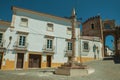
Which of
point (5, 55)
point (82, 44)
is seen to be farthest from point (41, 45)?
point (82, 44)

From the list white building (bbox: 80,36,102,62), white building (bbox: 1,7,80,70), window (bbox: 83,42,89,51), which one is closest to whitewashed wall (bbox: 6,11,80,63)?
white building (bbox: 1,7,80,70)

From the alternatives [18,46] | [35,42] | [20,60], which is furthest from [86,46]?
[18,46]

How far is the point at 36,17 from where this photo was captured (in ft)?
83.7

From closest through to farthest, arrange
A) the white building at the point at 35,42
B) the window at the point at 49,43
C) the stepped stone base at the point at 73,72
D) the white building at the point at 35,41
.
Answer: the stepped stone base at the point at 73,72 < the white building at the point at 35,42 < the white building at the point at 35,41 < the window at the point at 49,43

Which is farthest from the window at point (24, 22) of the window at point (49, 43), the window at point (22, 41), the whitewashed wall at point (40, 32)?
the window at point (49, 43)

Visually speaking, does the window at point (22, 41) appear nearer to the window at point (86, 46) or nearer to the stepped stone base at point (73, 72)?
the stepped stone base at point (73, 72)

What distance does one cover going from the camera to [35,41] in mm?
24516

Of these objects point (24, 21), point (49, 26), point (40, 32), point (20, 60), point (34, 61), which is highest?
point (24, 21)

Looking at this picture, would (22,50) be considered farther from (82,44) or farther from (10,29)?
(82,44)

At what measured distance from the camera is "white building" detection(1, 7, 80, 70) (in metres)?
22.3

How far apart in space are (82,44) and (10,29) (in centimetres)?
1437

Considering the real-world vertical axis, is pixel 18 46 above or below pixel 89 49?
above

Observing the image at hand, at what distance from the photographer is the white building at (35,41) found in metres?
22.3

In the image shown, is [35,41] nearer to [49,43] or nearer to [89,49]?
[49,43]
